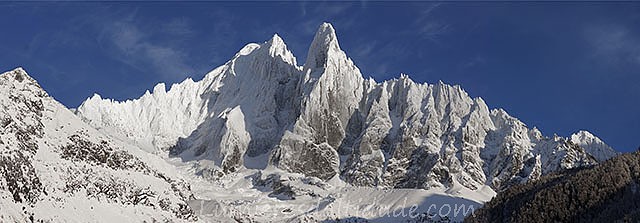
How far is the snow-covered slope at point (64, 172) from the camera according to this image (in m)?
136

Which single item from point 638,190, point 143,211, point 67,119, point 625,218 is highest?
point 67,119

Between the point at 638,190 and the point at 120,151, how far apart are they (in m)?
118

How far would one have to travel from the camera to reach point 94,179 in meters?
A: 163

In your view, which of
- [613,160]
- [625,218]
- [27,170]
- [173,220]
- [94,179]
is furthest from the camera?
[613,160]

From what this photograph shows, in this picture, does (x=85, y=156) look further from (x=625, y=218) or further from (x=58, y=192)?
(x=625, y=218)

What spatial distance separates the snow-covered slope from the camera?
136500mm

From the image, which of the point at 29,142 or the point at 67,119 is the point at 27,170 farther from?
the point at 67,119

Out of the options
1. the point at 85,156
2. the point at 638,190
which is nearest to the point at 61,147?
the point at 85,156

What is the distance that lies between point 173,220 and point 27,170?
135 ft

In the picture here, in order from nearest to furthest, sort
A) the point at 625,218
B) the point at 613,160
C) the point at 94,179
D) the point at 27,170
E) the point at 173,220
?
1. the point at 27,170
2. the point at 625,218
3. the point at 94,179
4. the point at 173,220
5. the point at 613,160

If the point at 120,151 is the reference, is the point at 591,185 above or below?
below

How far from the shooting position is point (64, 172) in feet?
516

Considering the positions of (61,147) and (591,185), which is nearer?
(61,147)

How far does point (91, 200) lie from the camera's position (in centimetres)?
15650
